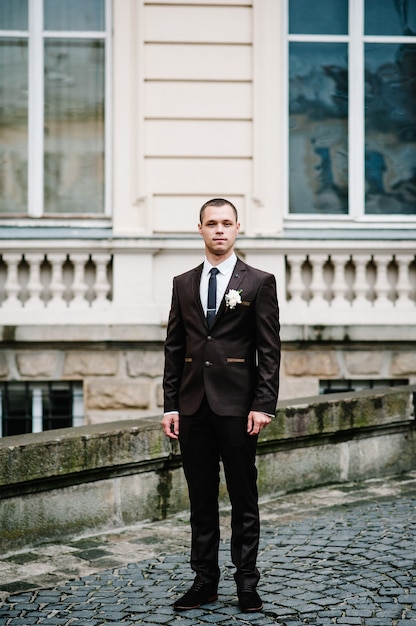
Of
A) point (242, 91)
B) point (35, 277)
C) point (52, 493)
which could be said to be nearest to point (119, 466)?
point (52, 493)

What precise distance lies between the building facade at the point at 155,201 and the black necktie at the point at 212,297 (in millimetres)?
4851

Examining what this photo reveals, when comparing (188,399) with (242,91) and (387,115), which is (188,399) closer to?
(242,91)

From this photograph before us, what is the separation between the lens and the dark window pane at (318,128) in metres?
10.6

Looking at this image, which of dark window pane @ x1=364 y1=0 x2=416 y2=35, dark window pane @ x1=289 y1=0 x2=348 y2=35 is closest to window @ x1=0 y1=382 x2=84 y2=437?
dark window pane @ x1=289 y1=0 x2=348 y2=35

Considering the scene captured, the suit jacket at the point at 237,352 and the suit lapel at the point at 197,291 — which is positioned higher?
the suit lapel at the point at 197,291

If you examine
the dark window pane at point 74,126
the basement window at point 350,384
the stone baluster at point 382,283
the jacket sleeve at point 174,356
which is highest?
the dark window pane at point 74,126

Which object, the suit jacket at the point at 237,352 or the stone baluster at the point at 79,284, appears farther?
the stone baluster at the point at 79,284

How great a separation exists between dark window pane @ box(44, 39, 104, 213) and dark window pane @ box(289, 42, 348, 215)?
193 centimetres

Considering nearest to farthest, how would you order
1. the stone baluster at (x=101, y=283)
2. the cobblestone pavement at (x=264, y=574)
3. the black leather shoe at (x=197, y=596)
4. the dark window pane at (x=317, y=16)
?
the cobblestone pavement at (x=264, y=574) < the black leather shoe at (x=197, y=596) < the stone baluster at (x=101, y=283) < the dark window pane at (x=317, y=16)

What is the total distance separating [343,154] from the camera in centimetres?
1076

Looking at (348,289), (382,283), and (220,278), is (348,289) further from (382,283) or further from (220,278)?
(220,278)

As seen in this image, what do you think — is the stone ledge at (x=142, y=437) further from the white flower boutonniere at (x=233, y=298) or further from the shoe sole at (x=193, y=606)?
the white flower boutonniere at (x=233, y=298)

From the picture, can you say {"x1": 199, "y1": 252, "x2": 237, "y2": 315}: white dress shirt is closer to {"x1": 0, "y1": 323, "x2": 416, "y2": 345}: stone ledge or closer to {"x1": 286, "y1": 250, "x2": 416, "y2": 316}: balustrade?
{"x1": 0, "y1": 323, "x2": 416, "y2": 345}: stone ledge

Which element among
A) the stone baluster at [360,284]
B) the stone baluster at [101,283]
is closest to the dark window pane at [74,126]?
the stone baluster at [101,283]
